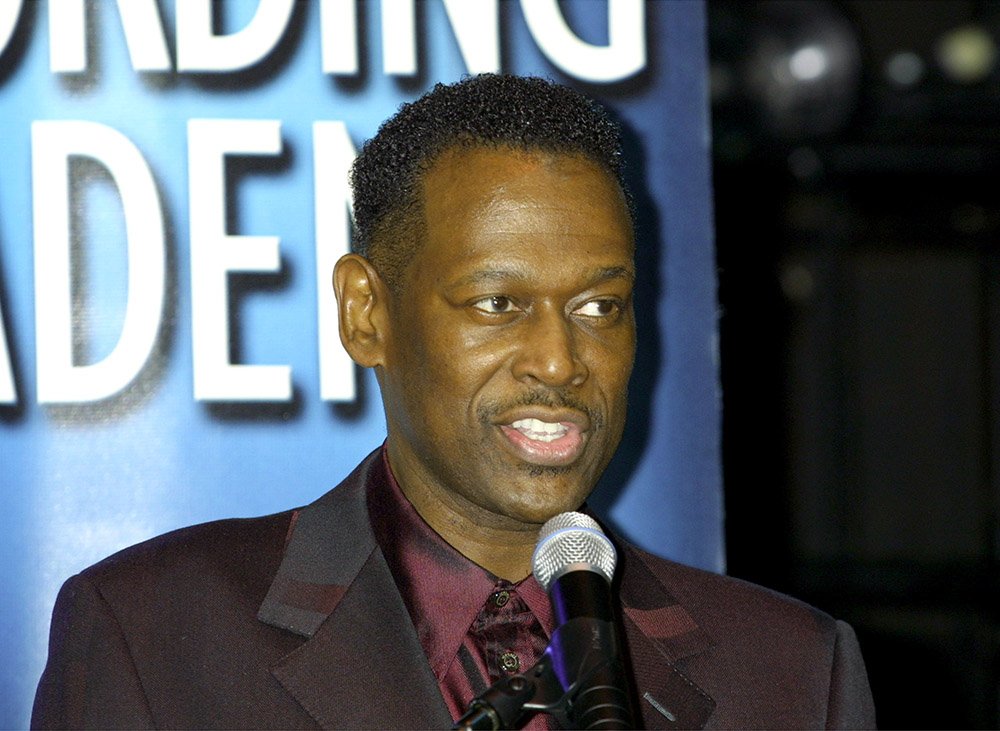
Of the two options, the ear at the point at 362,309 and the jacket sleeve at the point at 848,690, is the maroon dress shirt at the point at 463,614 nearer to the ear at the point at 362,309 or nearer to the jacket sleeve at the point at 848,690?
the ear at the point at 362,309

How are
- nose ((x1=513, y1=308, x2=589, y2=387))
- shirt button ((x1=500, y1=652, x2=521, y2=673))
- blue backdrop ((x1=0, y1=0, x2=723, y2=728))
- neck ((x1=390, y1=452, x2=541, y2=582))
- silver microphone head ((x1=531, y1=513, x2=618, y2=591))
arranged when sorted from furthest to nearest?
blue backdrop ((x1=0, y1=0, x2=723, y2=728)) < neck ((x1=390, y1=452, x2=541, y2=582)) < shirt button ((x1=500, y1=652, x2=521, y2=673)) < nose ((x1=513, y1=308, x2=589, y2=387)) < silver microphone head ((x1=531, y1=513, x2=618, y2=591))

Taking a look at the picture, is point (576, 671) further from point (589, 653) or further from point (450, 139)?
point (450, 139)

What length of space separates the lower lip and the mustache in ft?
0.10

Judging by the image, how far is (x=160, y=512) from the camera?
3168 millimetres

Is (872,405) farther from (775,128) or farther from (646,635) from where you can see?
(646,635)

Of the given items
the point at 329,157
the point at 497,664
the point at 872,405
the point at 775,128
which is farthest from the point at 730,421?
the point at 497,664

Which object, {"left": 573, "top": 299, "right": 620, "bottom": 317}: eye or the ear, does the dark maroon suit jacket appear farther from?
{"left": 573, "top": 299, "right": 620, "bottom": 317}: eye

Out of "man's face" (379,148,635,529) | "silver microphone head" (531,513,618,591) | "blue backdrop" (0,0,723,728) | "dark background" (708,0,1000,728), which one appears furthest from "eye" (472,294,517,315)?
"dark background" (708,0,1000,728)

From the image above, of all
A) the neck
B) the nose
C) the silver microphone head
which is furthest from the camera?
the neck

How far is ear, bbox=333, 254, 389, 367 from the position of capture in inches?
101

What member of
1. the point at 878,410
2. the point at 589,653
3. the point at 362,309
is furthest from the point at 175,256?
the point at 878,410

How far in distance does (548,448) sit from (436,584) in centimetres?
33

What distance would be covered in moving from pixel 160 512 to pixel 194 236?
0.58 m

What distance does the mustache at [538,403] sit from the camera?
2318 mm
